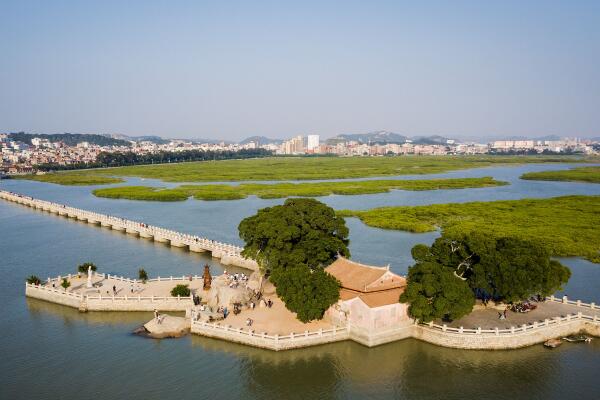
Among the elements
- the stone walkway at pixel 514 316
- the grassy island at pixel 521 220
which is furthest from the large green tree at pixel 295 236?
the grassy island at pixel 521 220

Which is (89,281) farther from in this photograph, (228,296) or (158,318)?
(228,296)

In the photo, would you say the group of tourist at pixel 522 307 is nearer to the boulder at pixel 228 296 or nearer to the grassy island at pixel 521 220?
the boulder at pixel 228 296

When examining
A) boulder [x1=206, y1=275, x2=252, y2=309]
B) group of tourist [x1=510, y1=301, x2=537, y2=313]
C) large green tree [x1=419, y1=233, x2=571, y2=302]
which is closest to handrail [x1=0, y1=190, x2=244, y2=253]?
boulder [x1=206, y1=275, x2=252, y2=309]

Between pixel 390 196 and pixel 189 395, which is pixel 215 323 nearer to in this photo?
pixel 189 395

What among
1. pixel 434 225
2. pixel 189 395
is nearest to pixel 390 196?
pixel 434 225

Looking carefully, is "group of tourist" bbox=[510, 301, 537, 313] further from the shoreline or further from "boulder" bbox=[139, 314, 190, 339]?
"boulder" bbox=[139, 314, 190, 339]

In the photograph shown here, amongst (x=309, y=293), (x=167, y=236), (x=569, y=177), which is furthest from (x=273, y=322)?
(x=569, y=177)
